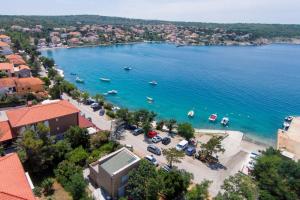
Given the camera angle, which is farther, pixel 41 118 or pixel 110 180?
pixel 41 118

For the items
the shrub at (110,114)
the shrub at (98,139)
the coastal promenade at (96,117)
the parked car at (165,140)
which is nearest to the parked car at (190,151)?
the parked car at (165,140)

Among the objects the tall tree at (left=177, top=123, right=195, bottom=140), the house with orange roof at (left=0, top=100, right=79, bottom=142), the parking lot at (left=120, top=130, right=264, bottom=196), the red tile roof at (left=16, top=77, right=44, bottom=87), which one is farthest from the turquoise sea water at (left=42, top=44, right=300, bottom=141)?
the house with orange roof at (left=0, top=100, right=79, bottom=142)

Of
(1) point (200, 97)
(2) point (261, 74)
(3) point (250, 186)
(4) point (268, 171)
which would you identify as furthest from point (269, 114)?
(2) point (261, 74)

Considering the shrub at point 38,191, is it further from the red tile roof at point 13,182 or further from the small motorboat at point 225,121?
the small motorboat at point 225,121

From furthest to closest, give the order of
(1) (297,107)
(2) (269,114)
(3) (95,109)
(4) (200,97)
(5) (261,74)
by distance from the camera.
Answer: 1. (5) (261,74)
2. (4) (200,97)
3. (1) (297,107)
4. (2) (269,114)
5. (3) (95,109)

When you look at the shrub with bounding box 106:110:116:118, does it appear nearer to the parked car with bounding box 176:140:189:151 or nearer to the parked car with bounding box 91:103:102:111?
the parked car with bounding box 91:103:102:111

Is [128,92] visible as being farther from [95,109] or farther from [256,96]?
[256,96]

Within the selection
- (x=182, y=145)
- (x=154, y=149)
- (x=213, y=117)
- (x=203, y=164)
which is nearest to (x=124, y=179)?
(x=154, y=149)
